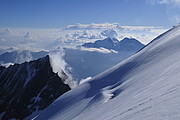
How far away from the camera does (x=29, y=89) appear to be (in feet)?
320

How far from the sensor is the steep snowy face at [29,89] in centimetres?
9062

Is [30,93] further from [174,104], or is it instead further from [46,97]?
[174,104]

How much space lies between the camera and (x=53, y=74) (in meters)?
101

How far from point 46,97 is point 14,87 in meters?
30.5

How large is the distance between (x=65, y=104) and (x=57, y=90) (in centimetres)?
4827

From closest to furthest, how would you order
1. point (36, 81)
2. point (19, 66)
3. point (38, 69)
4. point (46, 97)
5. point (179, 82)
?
point (179, 82)
point (46, 97)
point (36, 81)
point (38, 69)
point (19, 66)

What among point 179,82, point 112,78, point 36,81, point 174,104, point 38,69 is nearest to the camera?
point 174,104

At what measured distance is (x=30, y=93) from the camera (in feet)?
316

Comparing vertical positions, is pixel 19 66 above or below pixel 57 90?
above

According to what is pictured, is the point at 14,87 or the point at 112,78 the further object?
the point at 14,87

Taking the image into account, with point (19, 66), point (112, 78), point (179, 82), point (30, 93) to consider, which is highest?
point (19, 66)

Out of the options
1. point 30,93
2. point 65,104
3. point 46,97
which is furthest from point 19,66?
point 65,104

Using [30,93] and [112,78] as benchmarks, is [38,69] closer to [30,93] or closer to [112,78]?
[30,93]

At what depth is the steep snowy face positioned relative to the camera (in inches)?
3568
